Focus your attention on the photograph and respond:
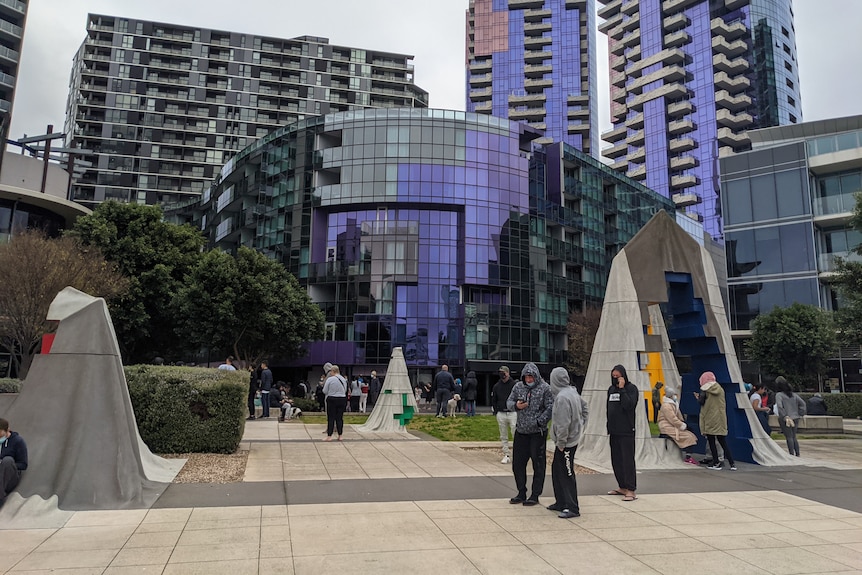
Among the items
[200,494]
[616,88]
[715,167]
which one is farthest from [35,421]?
[616,88]

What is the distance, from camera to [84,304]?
8.08 metres

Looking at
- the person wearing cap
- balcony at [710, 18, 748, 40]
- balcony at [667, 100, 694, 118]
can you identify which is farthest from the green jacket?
balcony at [710, 18, 748, 40]

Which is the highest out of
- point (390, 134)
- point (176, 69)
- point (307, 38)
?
point (307, 38)

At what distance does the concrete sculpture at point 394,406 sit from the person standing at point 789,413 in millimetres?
9538

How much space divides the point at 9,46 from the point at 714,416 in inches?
3041

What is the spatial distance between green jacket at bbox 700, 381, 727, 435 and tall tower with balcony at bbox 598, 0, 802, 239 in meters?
75.5

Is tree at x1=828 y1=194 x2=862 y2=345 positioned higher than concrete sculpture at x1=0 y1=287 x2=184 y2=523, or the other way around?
A: tree at x1=828 y1=194 x2=862 y2=345

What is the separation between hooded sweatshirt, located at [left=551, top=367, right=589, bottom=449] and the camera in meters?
7.16

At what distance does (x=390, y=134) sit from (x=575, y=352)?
77.0ft

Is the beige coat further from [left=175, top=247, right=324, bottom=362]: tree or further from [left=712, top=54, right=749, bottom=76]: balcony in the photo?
[left=712, top=54, right=749, bottom=76]: balcony

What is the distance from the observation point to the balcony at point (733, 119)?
78.6 meters

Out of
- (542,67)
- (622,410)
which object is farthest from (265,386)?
(542,67)

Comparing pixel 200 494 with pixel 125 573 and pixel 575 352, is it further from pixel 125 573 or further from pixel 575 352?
pixel 575 352

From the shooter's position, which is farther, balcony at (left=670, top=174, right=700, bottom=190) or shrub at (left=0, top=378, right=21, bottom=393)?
balcony at (left=670, top=174, right=700, bottom=190)
